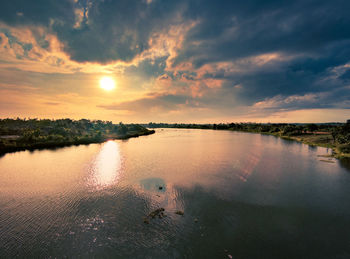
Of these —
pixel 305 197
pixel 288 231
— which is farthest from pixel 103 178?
pixel 305 197

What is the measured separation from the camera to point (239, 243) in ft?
50.4

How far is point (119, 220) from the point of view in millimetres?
19062

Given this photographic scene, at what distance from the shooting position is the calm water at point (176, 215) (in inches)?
584

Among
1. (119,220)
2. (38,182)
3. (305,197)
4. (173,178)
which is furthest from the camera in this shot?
(173,178)

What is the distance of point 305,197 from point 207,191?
52.8 ft

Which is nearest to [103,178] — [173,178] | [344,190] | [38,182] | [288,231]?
[38,182]

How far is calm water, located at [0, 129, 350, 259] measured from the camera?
1484 centimetres

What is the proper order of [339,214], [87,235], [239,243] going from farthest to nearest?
[339,214] < [87,235] < [239,243]

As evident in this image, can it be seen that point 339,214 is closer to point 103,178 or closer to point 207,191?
point 207,191

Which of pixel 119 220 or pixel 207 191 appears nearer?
pixel 119 220

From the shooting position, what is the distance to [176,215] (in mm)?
19812

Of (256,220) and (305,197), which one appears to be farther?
(305,197)

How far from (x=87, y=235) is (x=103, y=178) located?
18.6 metres

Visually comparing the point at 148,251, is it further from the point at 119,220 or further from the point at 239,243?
the point at 239,243
